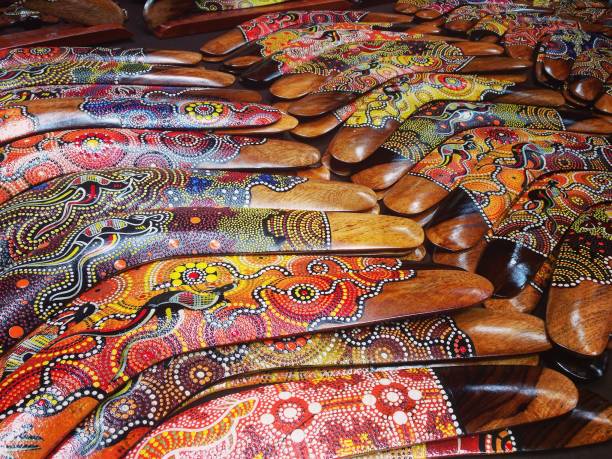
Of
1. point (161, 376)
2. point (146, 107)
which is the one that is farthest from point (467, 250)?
point (146, 107)

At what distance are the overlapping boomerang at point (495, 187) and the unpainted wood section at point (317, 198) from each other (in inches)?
4.3

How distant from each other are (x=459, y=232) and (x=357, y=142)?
26cm

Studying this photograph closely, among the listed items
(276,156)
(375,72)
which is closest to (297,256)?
(276,156)

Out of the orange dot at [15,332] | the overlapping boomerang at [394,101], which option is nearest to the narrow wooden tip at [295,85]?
the overlapping boomerang at [394,101]

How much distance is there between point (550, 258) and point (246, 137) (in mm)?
519

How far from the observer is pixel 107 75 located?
3.57 ft

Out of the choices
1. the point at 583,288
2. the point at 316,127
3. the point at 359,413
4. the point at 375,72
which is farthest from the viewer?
the point at 375,72

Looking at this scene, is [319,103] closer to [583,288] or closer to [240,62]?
[240,62]

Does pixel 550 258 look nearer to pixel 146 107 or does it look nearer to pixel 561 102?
pixel 561 102

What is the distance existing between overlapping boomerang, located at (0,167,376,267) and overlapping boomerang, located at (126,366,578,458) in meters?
0.30

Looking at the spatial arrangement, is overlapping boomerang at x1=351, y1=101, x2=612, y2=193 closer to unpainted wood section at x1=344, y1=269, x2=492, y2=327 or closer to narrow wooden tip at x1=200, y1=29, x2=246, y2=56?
unpainted wood section at x1=344, y1=269, x2=492, y2=327

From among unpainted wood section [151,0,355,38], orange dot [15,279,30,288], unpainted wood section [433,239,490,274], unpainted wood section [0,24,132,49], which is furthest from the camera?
unpainted wood section [151,0,355,38]

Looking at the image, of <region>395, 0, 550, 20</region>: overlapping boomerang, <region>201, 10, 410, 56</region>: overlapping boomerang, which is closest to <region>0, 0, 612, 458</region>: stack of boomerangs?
<region>201, 10, 410, 56</region>: overlapping boomerang

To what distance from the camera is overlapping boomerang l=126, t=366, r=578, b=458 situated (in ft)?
1.84
